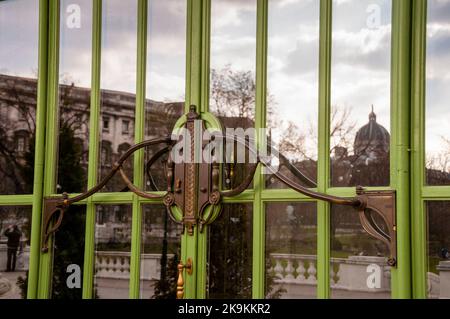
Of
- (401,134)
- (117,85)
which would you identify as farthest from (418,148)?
(117,85)

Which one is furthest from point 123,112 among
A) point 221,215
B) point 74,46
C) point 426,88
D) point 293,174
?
point 426,88

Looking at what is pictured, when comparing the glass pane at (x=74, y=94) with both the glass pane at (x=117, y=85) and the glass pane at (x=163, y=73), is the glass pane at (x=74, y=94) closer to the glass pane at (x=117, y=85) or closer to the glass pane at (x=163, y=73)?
the glass pane at (x=117, y=85)

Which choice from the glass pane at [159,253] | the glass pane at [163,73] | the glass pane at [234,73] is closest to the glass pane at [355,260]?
the glass pane at [234,73]

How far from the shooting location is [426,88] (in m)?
3.14

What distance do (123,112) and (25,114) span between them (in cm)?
72

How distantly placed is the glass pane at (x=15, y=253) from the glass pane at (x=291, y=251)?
5.18 ft

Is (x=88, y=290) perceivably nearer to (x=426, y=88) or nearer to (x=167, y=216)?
(x=167, y=216)

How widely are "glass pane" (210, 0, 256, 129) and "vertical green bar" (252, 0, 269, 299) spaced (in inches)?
1.5

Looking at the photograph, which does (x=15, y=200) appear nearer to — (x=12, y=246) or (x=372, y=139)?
(x=12, y=246)

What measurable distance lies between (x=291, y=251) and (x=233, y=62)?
1014 millimetres

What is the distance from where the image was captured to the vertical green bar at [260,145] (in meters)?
3.49

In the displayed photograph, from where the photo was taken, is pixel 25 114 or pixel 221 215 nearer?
pixel 221 215
